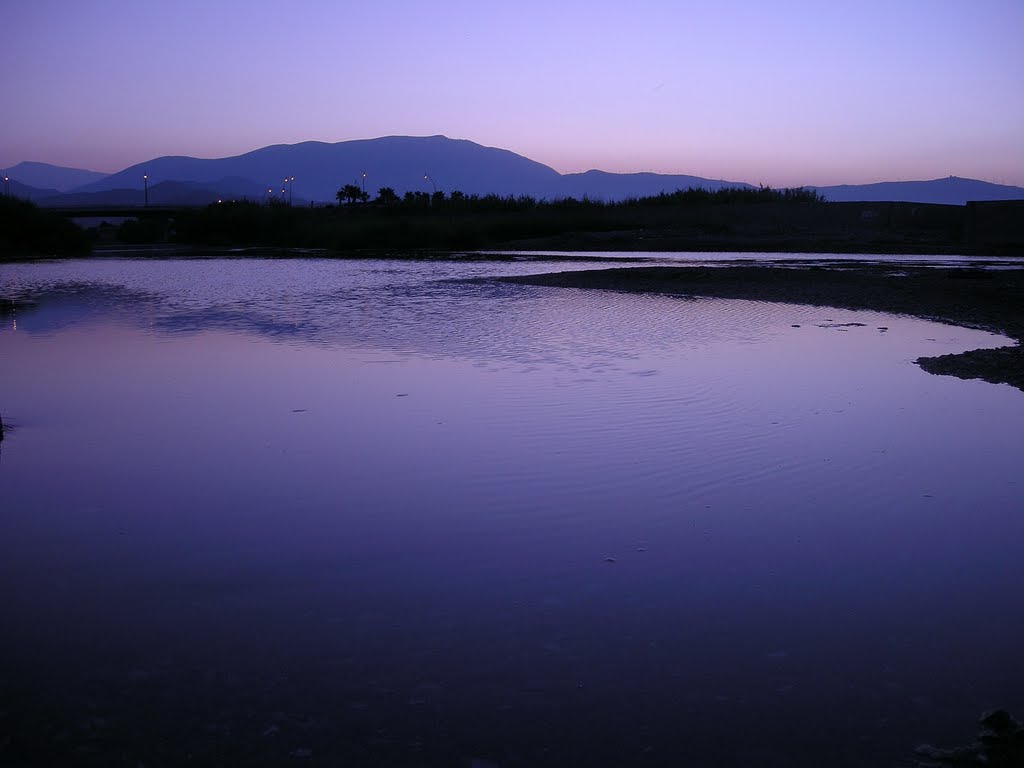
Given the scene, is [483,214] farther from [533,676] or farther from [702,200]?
[533,676]

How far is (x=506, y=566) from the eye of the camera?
4273 mm

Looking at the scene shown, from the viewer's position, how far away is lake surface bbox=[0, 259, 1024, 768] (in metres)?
2.94

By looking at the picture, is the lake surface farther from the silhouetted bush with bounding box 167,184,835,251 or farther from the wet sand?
the silhouetted bush with bounding box 167,184,835,251

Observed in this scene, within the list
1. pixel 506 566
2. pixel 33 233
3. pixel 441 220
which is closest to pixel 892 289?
pixel 506 566

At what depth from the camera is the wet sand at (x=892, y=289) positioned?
1016 centimetres

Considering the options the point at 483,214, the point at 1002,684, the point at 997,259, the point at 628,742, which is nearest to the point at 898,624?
the point at 1002,684

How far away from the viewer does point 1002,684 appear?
320 cm

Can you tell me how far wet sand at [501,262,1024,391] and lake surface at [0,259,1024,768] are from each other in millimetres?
992

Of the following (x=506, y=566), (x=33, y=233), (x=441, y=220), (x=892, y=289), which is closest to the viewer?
(x=506, y=566)

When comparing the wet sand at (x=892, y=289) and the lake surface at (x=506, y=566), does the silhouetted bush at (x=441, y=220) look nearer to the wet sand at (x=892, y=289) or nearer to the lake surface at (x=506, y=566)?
the wet sand at (x=892, y=289)

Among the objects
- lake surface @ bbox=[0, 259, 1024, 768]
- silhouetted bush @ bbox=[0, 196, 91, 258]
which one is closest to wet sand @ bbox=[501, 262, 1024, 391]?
lake surface @ bbox=[0, 259, 1024, 768]

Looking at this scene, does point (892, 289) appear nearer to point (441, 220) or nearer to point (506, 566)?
point (506, 566)

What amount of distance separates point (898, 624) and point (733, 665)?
0.83 m

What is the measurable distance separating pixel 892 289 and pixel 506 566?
1590 cm
